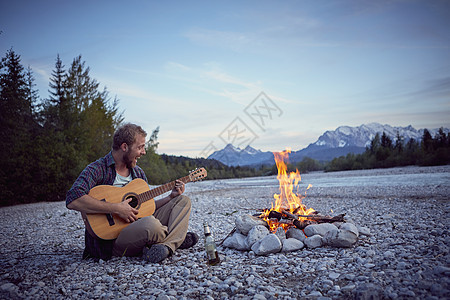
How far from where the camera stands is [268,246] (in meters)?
4.21

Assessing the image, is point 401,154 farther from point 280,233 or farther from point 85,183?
point 85,183

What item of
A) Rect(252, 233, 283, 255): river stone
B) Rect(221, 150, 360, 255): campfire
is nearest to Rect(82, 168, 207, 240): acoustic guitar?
Rect(221, 150, 360, 255): campfire

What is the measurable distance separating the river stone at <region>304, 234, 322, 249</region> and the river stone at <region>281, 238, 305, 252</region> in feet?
0.30

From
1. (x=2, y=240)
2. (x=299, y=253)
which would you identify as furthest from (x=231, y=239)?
(x=2, y=240)

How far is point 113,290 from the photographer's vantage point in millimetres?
3141

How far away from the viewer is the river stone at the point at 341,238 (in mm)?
4070

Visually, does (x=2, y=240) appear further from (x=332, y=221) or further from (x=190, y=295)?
(x=332, y=221)

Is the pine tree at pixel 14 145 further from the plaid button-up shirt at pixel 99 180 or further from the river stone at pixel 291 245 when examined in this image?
the river stone at pixel 291 245

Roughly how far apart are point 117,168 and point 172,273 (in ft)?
5.75

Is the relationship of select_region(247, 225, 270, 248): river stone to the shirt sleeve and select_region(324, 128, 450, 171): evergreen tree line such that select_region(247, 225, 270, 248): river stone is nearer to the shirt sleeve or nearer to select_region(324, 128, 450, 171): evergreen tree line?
the shirt sleeve

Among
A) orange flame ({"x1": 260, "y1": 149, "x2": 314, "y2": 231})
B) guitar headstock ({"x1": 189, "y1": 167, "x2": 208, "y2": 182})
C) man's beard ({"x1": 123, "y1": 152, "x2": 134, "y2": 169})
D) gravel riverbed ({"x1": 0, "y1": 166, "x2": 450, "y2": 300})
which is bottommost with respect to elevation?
gravel riverbed ({"x1": 0, "y1": 166, "x2": 450, "y2": 300})

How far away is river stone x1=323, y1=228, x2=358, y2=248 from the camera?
4.07 m

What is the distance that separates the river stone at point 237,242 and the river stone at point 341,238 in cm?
124

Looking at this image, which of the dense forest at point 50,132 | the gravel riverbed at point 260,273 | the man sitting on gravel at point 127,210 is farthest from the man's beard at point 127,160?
the dense forest at point 50,132
